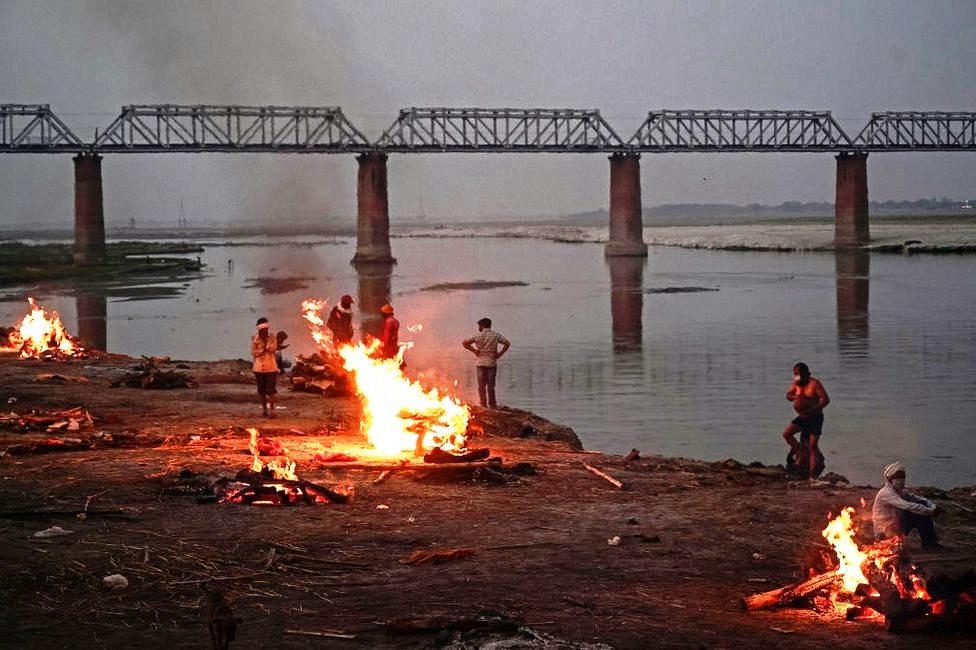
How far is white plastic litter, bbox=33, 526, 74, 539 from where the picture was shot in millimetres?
13125

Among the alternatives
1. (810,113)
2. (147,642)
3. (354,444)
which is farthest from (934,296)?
(810,113)

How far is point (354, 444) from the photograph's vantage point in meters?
19.1

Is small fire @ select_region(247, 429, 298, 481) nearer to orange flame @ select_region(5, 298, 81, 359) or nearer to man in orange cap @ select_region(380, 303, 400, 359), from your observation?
man in orange cap @ select_region(380, 303, 400, 359)

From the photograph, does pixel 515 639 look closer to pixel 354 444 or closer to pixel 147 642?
pixel 147 642

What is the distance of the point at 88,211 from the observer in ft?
323

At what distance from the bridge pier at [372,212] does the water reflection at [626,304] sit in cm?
1795

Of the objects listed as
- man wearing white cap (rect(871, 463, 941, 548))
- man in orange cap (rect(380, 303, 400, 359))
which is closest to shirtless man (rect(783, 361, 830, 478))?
man wearing white cap (rect(871, 463, 941, 548))

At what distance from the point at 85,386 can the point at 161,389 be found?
62.1 inches

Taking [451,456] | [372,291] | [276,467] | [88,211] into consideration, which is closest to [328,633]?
[276,467]

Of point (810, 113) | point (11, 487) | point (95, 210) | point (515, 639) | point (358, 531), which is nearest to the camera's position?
point (515, 639)

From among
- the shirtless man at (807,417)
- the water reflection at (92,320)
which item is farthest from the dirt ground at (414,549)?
the water reflection at (92,320)

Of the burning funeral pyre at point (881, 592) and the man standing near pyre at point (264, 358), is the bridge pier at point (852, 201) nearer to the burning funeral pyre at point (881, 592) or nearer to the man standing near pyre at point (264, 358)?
the man standing near pyre at point (264, 358)

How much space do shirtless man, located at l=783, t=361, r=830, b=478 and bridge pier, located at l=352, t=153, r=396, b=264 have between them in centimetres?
8514

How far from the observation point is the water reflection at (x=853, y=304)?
41.1 meters
